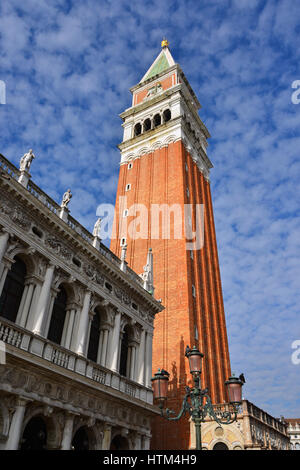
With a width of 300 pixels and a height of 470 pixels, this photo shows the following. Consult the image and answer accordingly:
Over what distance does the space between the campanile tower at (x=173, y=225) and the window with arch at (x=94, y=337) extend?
915cm

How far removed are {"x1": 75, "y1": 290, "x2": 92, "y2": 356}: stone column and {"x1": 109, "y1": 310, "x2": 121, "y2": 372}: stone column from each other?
2.10 metres

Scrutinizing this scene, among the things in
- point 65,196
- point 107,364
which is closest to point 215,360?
point 107,364

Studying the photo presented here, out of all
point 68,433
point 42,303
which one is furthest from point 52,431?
point 42,303

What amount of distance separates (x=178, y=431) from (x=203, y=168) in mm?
28333

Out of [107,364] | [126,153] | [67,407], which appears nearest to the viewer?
[67,407]

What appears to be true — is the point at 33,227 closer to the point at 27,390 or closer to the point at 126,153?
the point at 27,390

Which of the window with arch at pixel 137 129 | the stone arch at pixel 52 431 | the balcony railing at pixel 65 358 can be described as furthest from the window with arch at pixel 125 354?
the window with arch at pixel 137 129

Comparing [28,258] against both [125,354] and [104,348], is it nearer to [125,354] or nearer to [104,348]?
[104,348]

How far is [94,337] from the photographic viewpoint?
1820cm

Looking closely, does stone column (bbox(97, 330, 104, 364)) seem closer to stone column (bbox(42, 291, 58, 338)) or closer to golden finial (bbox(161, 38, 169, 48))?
stone column (bbox(42, 291, 58, 338))

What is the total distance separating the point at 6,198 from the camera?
47.2 feet

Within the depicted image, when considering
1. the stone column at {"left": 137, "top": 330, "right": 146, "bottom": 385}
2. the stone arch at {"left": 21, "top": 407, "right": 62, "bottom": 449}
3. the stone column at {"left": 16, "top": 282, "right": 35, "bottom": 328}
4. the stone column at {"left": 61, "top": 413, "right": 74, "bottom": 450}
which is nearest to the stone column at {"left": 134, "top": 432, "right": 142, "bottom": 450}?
the stone column at {"left": 137, "top": 330, "right": 146, "bottom": 385}

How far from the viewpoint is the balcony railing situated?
12961 mm
